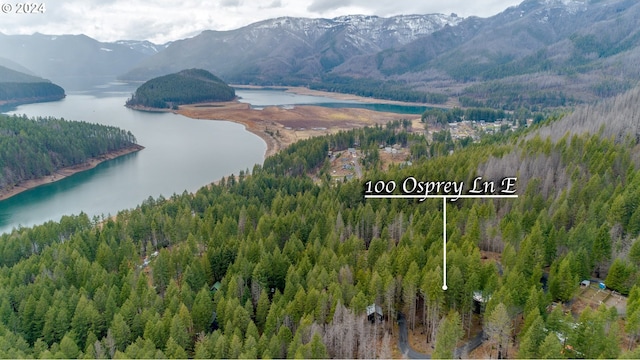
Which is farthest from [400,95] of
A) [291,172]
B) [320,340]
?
[320,340]

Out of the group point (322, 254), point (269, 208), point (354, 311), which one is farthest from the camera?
point (269, 208)

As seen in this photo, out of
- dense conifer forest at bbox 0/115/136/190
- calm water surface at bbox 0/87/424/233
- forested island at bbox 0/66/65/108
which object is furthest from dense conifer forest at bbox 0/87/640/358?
forested island at bbox 0/66/65/108

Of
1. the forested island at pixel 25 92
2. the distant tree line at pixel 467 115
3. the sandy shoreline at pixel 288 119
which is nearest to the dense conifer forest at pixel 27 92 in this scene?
the forested island at pixel 25 92

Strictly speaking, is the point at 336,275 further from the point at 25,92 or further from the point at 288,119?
the point at 25,92

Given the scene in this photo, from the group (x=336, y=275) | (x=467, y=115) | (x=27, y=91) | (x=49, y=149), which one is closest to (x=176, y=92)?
(x=27, y=91)

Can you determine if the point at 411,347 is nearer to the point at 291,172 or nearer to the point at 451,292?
the point at 451,292
